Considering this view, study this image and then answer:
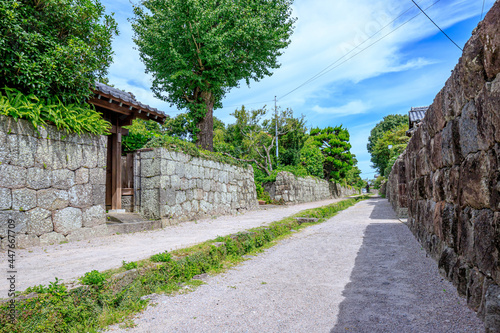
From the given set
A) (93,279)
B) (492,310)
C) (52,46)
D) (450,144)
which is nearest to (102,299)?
(93,279)

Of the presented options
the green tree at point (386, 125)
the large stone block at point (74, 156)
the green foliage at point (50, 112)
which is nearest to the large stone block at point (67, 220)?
the large stone block at point (74, 156)

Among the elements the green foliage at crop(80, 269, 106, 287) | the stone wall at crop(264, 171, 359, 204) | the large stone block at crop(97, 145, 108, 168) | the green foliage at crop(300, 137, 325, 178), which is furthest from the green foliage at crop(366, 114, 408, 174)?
the green foliage at crop(80, 269, 106, 287)

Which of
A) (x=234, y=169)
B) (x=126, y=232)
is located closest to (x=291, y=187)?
(x=234, y=169)

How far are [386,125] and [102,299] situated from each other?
50702 mm

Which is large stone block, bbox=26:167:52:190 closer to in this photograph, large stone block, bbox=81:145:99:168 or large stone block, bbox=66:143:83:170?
large stone block, bbox=66:143:83:170

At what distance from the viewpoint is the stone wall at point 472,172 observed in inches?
71.2

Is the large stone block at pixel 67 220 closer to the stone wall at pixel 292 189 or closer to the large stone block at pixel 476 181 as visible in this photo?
the large stone block at pixel 476 181

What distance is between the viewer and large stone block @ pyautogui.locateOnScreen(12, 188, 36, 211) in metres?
4.55

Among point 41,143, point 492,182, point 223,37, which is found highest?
point 223,37

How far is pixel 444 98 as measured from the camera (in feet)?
9.60

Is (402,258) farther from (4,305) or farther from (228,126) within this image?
(228,126)

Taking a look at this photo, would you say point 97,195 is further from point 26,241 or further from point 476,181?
point 476,181

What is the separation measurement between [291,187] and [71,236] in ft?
46.1

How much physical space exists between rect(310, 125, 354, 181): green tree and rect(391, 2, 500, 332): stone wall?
28768 mm
